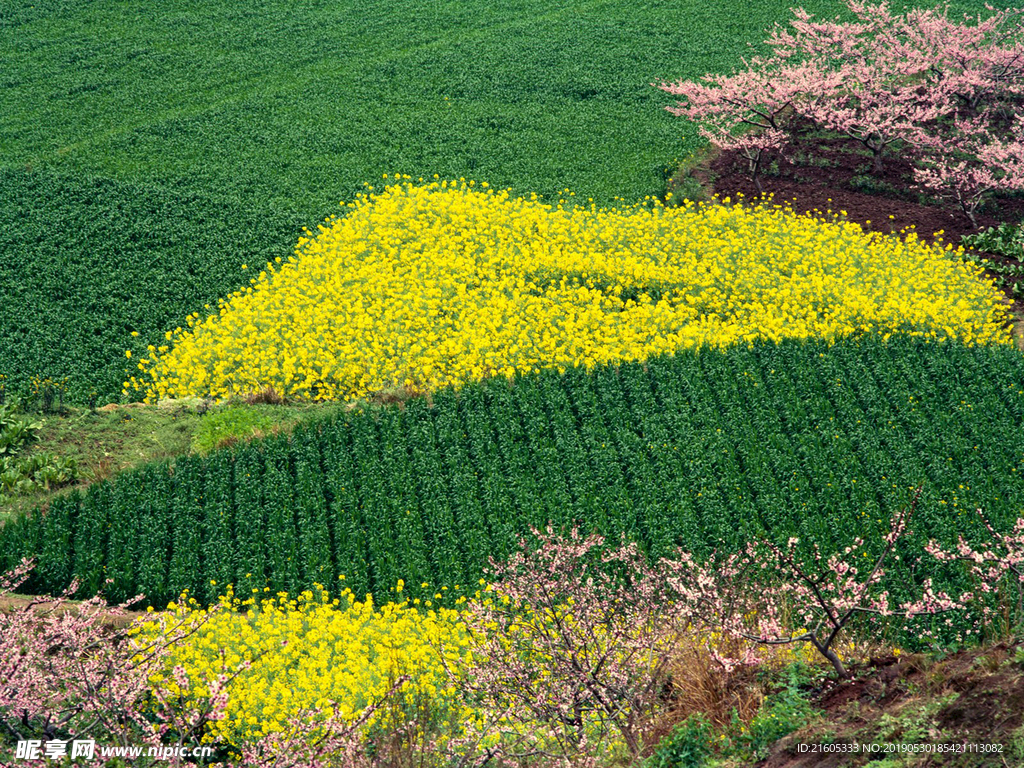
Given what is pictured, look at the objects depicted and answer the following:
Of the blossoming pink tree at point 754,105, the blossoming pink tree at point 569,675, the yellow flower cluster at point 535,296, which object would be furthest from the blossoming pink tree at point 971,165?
the blossoming pink tree at point 569,675

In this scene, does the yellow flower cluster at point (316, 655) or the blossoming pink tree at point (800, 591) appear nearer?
the blossoming pink tree at point (800, 591)

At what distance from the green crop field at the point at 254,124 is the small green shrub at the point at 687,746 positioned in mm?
16869

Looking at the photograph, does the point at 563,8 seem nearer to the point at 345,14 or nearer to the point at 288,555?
the point at 345,14

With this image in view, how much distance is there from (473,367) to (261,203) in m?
12.6

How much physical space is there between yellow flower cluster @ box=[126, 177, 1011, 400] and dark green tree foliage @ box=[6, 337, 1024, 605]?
1.51m

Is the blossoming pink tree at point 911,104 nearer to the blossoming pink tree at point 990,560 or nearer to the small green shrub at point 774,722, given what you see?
the blossoming pink tree at point 990,560

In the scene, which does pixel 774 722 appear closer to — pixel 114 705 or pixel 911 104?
pixel 114 705

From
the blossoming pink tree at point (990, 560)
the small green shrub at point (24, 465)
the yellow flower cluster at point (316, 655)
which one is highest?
the blossoming pink tree at point (990, 560)

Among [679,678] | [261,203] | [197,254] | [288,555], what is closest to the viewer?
[679,678]

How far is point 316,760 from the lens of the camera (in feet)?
32.7

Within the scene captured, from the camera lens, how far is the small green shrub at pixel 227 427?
19312 millimetres

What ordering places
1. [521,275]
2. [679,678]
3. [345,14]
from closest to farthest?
1. [679,678]
2. [521,275]
3. [345,14]

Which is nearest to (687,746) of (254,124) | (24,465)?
(24,465)

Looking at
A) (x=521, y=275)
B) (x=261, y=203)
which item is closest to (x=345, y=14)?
(x=261, y=203)
